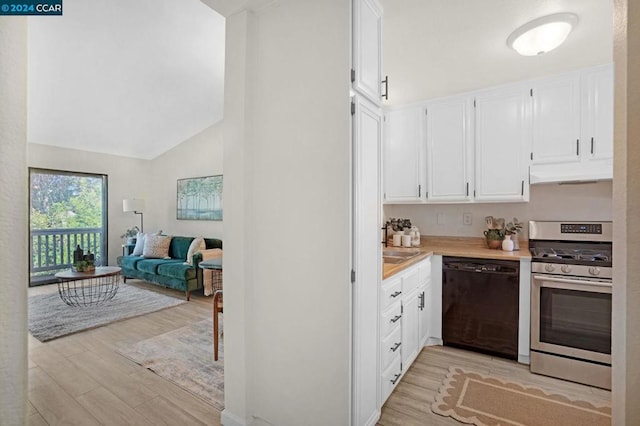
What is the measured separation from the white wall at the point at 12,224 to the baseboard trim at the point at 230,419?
5.19 feet

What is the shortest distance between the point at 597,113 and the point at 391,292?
7.72 ft

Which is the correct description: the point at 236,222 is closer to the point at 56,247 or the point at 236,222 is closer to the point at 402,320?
the point at 402,320

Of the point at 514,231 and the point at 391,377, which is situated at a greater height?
the point at 514,231

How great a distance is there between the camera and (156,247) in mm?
5469

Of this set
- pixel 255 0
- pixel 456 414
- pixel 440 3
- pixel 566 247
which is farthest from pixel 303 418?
pixel 566 247

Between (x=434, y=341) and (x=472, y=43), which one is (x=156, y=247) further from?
(x=472, y=43)

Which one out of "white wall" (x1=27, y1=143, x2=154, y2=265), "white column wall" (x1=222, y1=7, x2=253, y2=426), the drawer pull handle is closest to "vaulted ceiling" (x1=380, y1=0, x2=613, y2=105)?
"white column wall" (x1=222, y1=7, x2=253, y2=426)

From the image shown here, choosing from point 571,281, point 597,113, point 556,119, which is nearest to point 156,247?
point 571,281

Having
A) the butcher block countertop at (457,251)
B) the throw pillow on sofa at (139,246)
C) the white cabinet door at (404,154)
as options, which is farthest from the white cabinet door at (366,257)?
the throw pillow on sofa at (139,246)

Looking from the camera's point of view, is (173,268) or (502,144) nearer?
(502,144)

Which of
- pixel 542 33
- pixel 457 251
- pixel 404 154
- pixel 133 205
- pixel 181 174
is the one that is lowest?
pixel 457 251

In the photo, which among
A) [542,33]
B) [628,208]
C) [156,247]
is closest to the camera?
[628,208]

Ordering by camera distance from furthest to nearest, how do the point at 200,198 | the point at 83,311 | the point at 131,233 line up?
the point at 131,233, the point at 200,198, the point at 83,311

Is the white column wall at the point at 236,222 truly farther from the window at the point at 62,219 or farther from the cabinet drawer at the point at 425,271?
the window at the point at 62,219
